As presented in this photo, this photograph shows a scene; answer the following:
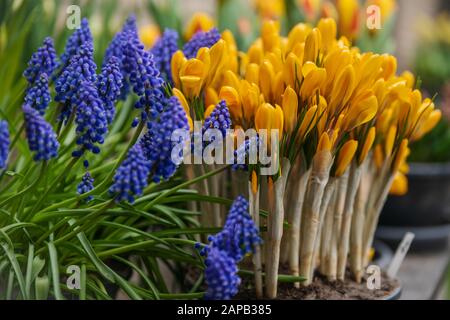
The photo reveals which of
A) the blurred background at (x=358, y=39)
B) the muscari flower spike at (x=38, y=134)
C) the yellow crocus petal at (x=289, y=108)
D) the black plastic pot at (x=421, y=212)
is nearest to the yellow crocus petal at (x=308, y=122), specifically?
the yellow crocus petal at (x=289, y=108)

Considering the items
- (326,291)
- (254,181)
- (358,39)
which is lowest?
(326,291)

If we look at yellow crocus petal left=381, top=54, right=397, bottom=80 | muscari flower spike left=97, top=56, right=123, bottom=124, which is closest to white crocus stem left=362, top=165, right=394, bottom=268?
yellow crocus petal left=381, top=54, right=397, bottom=80

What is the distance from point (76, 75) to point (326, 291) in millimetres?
338

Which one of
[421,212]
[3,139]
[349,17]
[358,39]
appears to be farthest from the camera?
[421,212]

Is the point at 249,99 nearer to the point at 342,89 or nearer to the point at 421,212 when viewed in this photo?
the point at 342,89

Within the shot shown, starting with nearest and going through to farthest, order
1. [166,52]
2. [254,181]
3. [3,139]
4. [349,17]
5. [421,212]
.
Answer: [3,139] < [254,181] < [166,52] < [349,17] < [421,212]

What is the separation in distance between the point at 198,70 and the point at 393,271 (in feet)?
1.18

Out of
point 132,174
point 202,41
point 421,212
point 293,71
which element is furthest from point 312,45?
point 421,212

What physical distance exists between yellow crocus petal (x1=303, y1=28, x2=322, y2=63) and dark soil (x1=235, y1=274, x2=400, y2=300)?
232mm

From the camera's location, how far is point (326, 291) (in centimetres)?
74

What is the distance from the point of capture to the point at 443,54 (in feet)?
7.19

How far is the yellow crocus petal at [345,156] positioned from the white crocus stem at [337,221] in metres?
0.03

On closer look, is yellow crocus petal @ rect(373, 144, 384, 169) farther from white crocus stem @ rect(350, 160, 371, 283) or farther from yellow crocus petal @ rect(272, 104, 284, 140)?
yellow crocus petal @ rect(272, 104, 284, 140)

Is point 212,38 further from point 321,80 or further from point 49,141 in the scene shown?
point 49,141
